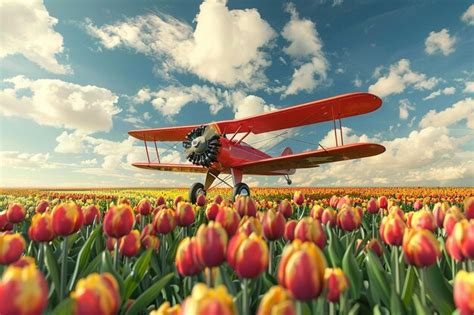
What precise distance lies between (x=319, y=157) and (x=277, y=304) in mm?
12843

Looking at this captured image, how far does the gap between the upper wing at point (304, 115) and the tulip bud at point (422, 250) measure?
1120cm

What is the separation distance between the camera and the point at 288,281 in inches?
37.4

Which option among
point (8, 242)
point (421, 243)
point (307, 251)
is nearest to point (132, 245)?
point (8, 242)

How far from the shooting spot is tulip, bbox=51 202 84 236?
6.22ft

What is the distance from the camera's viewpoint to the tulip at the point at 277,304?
697 mm

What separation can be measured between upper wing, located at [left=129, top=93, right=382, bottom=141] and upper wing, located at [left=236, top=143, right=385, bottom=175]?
1.33 meters

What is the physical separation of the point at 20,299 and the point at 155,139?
798 inches

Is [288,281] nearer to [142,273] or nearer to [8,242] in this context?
[142,273]

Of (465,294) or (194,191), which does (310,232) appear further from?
(194,191)

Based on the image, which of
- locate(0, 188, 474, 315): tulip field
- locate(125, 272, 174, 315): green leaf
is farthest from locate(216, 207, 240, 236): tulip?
locate(125, 272, 174, 315): green leaf

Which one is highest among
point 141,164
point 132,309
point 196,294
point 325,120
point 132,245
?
point 325,120

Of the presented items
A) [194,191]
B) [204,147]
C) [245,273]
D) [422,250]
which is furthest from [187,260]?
[204,147]

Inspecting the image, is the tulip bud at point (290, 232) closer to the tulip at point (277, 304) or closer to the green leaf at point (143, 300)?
the green leaf at point (143, 300)

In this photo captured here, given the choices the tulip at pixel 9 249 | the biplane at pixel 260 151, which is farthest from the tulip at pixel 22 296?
the biplane at pixel 260 151
